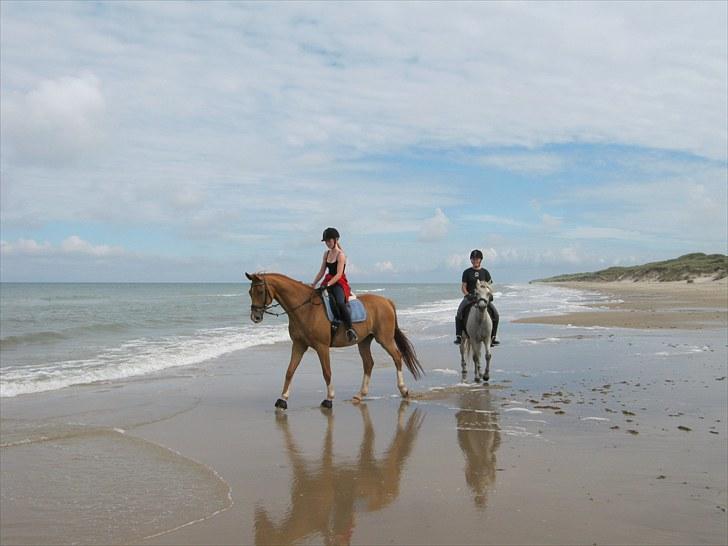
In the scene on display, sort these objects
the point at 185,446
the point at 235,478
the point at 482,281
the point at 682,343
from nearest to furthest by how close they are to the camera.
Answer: the point at 235,478 < the point at 185,446 < the point at 482,281 < the point at 682,343

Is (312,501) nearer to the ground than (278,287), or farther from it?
nearer to the ground

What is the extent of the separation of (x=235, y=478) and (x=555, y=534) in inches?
117

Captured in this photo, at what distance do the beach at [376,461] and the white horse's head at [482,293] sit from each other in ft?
4.82

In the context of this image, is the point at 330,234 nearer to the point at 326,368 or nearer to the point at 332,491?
the point at 326,368

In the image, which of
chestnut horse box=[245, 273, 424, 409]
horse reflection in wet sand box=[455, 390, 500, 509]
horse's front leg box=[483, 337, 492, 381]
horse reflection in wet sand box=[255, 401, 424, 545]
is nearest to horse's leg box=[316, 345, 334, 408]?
chestnut horse box=[245, 273, 424, 409]

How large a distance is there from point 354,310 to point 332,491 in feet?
15.9

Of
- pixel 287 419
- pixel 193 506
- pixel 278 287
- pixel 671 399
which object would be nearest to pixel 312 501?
pixel 193 506

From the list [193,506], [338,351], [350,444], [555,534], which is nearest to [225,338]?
[338,351]

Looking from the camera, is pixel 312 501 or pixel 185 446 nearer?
pixel 312 501

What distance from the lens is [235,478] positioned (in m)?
5.96

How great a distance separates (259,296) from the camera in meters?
9.18

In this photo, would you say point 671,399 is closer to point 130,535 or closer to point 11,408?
point 130,535

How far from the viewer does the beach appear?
473 cm

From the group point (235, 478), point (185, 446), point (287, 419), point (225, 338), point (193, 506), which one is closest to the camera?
point (193, 506)
